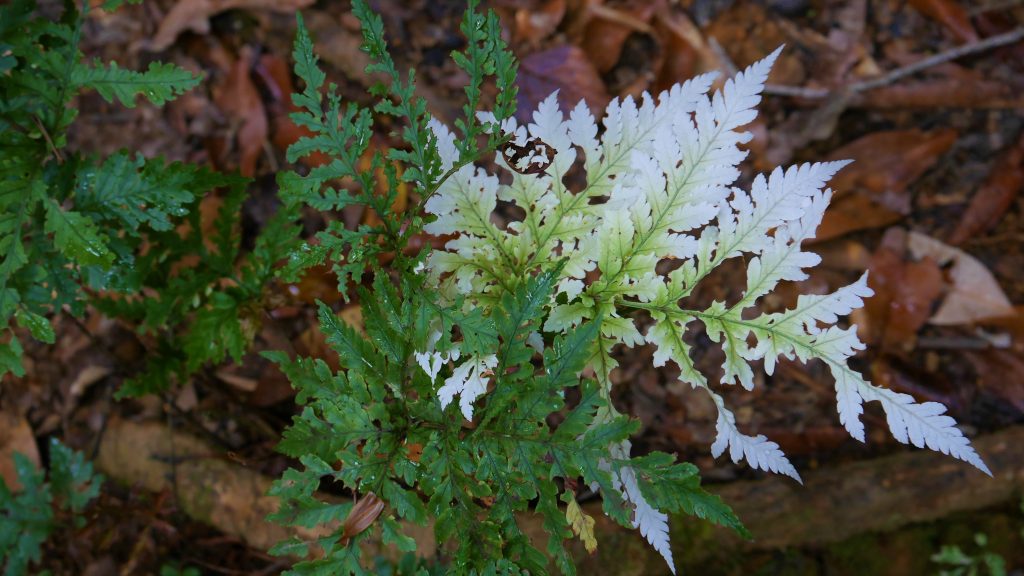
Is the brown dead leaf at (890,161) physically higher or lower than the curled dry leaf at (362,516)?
lower

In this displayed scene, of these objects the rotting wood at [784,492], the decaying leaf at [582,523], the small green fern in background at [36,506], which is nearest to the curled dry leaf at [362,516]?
the decaying leaf at [582,523]

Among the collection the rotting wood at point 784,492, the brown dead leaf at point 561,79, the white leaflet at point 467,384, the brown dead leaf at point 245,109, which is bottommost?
the rotting wood at point 784,492

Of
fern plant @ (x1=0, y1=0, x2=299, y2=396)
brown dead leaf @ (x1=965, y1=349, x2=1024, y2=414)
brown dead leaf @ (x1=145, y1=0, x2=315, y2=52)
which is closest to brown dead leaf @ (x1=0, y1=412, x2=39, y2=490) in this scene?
fern plant @ (x1=0, y1=0, x2=299, y2=396)

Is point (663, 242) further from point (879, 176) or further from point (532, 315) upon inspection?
point (879, 176)

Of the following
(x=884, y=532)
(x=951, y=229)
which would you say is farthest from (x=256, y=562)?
(x=951, y=229)

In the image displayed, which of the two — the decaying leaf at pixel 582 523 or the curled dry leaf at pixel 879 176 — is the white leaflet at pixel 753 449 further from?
the curled dry leaf at pixel 879 176

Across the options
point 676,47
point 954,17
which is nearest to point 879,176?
point 954,17

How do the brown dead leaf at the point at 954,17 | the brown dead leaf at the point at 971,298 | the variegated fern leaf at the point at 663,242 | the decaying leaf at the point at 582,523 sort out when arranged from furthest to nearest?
1. the brown dead leaf at the point at 954,17
2. the brown dead leaf at the point at 971,298
3. the decaying leaf at the point at 582,523
4. the variegated fern leaf at the point at 663,242
